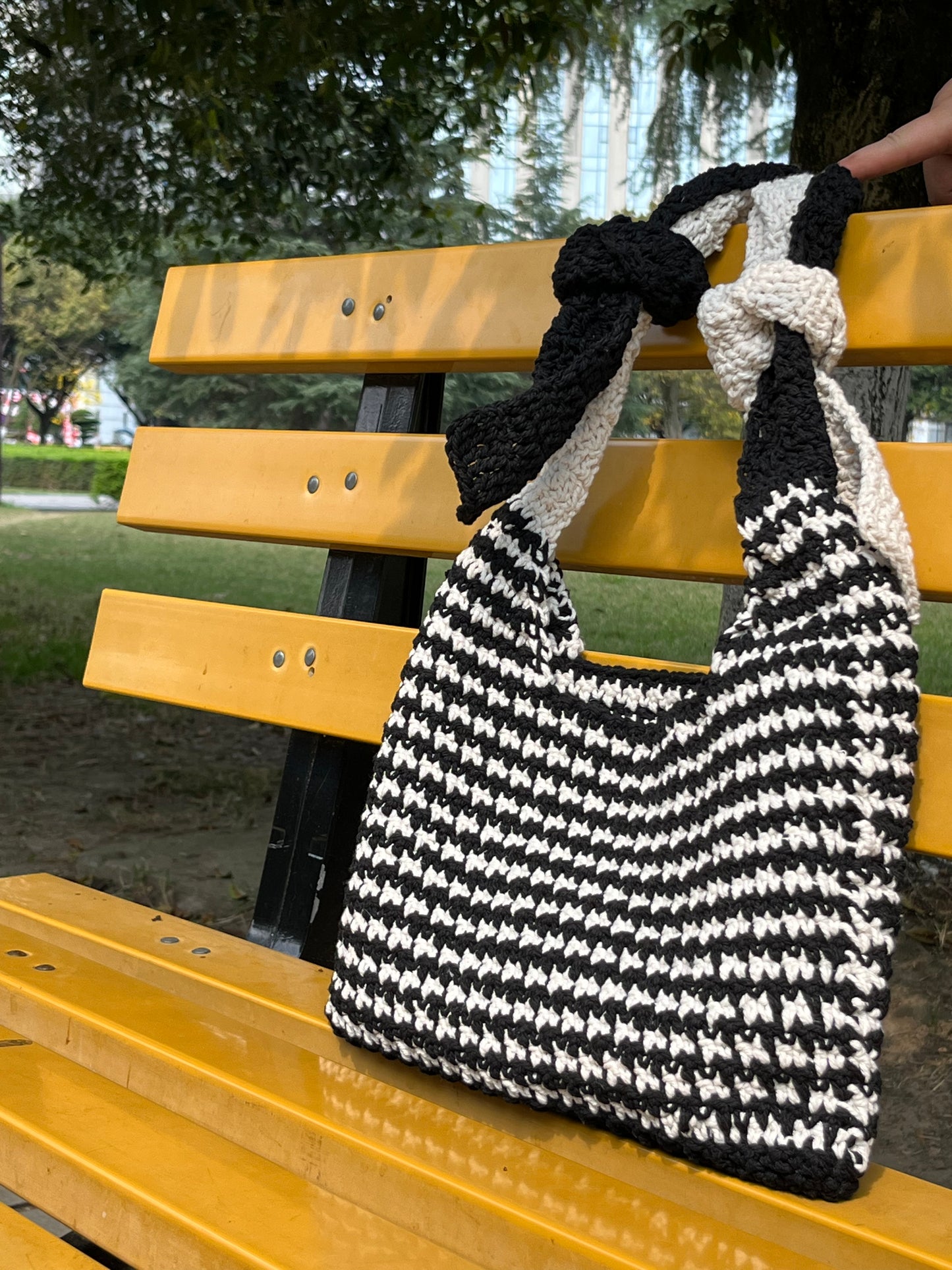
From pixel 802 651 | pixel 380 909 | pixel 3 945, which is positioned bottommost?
pixel 3 945

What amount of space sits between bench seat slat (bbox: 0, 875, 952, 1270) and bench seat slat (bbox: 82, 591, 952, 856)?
0.93ft

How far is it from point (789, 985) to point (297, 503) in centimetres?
87

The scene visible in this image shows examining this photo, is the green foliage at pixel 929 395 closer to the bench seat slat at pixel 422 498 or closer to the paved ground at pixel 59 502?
the paved ground at pixel 59 502

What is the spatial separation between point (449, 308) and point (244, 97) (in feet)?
12.3

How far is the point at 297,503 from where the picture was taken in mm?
1527

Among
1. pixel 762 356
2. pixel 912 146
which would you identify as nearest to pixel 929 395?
pixel 912 146

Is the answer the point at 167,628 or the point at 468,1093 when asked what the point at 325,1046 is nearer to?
the point at 468,1093

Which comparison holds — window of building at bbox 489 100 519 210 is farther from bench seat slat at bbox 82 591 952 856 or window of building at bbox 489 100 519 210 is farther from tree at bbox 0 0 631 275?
bench seat slat at bbox 82 591 952 856

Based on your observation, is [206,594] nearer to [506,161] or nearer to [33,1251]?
[33,1251]

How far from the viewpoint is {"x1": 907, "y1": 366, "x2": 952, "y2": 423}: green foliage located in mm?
19156

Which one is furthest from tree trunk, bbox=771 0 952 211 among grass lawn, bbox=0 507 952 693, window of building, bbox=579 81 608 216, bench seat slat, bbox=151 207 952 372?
window of building, bbox=579 81 608 216

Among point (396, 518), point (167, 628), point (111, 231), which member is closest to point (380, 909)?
point (396, 518)

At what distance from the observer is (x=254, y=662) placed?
1527 millimetres

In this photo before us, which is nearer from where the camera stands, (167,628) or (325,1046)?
(325,1046)
